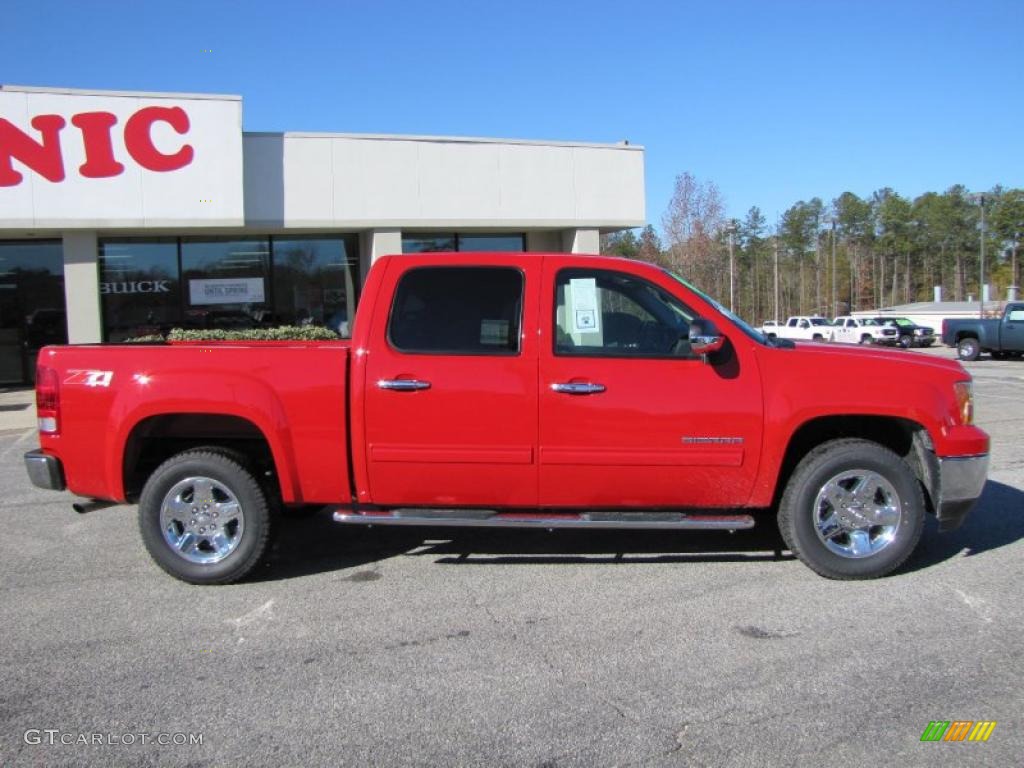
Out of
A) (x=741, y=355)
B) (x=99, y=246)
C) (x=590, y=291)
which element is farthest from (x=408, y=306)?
(x=99, y=246)

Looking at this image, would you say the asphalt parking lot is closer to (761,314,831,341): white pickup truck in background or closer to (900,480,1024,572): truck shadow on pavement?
(900,480,1024,572): truck shadow on pavement

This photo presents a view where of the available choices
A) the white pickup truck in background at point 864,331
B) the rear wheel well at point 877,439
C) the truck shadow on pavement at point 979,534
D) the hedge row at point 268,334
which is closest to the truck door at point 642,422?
the rear wheel well at point 877,439

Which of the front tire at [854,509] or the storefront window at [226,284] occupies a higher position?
the storefront window at [226,284]

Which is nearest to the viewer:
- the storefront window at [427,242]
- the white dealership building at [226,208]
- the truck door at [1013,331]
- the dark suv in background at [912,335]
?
A: the white dealership building at [226,208]

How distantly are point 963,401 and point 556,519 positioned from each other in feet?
8.25

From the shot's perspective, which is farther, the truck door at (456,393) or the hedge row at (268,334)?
the hedge row at (268,334)

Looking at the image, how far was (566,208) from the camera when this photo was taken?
1734cm

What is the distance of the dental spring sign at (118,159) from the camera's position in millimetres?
14727

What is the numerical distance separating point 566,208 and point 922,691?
14.8 metres

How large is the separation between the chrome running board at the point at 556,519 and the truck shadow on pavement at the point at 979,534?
135cm

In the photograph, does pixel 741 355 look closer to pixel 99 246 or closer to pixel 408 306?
pixel 408 306

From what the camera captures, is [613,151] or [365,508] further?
[613,151]

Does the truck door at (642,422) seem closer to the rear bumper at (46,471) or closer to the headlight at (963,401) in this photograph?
the headlight at (963,401)

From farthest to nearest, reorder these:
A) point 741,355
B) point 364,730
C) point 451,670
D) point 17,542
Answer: point 17,542
point 741,355
point 451,670
point 364,730
